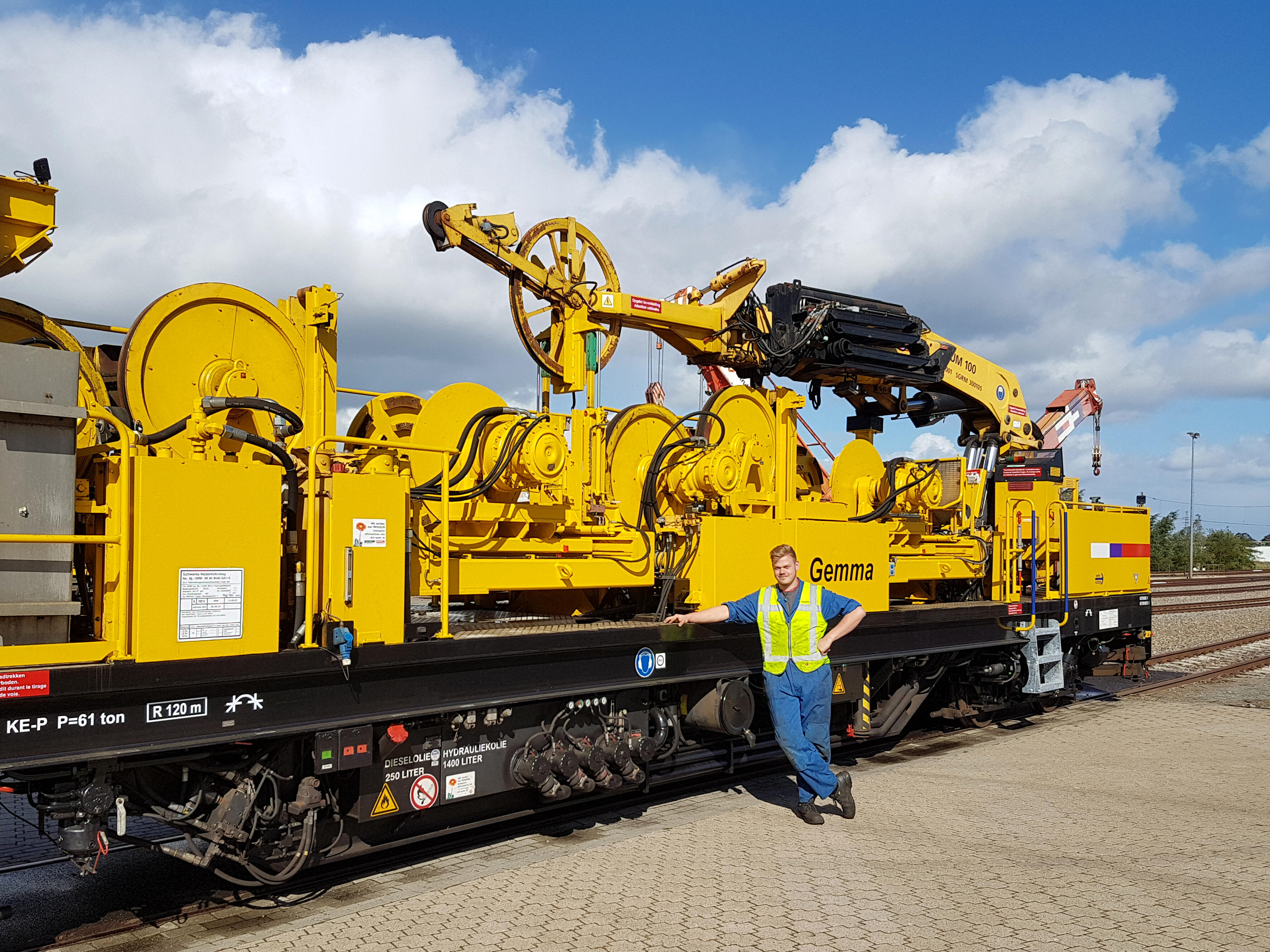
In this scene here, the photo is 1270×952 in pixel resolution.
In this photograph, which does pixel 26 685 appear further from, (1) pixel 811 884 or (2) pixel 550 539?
(1) pixel 811 884

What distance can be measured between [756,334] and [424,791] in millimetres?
4639

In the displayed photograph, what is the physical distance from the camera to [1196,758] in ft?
28.1

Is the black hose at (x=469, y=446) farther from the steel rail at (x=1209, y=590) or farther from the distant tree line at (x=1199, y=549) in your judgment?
the distant tree line at (x=1199, y=549)

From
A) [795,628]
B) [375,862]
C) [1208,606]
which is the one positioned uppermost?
[795,628]

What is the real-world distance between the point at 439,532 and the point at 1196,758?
22.8 ft

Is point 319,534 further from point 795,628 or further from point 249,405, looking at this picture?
point 795,628

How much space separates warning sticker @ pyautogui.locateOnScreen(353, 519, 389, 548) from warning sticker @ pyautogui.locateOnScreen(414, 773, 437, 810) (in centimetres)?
134

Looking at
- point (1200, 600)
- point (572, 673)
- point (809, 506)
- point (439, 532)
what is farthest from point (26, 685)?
point (1200, 600)

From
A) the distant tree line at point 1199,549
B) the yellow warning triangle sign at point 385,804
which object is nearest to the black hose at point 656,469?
the yellow warning triangle sign at point 385,804

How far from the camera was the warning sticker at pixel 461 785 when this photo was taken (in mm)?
5488

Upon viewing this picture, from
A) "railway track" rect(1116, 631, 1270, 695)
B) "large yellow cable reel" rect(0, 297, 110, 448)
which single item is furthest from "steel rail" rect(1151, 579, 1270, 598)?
"large yellow cable reel" rect(0, 297, 110, 448)

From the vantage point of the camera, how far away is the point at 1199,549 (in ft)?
222

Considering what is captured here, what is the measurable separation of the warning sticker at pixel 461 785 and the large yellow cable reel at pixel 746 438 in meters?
2.60

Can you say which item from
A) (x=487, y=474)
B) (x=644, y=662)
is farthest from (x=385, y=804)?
(x=487, y=474)
